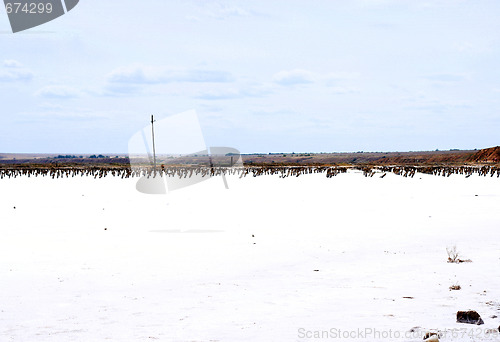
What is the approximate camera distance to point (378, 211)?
20609mm

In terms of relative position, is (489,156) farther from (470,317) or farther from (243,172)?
(470,317)

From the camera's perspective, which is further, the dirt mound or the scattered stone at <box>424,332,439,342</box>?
the dirt mound

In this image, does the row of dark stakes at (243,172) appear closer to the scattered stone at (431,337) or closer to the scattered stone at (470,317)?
the scattered stone at (470,317)

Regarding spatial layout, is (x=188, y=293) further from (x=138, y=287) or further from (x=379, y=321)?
(x=379, y=321)

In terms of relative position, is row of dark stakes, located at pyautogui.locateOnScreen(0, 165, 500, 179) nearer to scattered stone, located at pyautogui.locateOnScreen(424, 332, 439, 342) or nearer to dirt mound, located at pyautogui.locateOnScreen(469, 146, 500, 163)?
dirt mound, located at pyautogui.locateOnScreen(469, 146, 500, 163)

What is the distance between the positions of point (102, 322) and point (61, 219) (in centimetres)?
1241

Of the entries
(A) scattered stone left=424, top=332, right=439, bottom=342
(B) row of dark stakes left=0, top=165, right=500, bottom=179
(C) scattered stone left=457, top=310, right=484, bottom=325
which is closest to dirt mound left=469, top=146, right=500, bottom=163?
(B) row of dark stakes left=0, top=165, right=500, bottom=179

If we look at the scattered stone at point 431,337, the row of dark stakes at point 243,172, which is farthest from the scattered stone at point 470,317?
the row of dark stakes at point 243,172

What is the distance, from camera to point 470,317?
6285 millimetres

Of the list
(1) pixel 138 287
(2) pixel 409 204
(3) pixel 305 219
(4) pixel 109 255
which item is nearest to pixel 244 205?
(3) pixel 305 219

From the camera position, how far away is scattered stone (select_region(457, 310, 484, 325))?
6247mm

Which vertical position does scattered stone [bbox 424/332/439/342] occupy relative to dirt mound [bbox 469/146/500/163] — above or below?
below

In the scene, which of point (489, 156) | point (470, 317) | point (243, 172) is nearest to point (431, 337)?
point (470, 317)

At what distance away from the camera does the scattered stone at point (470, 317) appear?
625 centimetres
